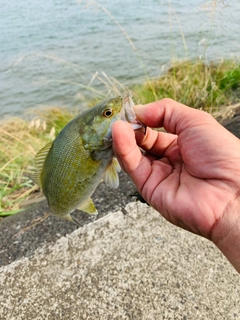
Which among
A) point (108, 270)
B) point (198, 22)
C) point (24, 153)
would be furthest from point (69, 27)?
point (108, 270)

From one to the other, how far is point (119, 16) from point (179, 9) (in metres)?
2.33

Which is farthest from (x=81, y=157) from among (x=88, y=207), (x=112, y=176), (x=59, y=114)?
(x=59, y=114)

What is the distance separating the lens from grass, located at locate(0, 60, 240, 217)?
4.43 metres

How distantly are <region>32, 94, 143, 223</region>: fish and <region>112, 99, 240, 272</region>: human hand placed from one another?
10cm

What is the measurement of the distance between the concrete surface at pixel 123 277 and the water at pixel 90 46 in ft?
15.2

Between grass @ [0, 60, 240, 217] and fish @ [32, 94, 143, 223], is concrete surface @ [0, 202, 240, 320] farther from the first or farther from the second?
grass @ [0, 60, 240, 217]

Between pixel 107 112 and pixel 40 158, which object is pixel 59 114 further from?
pixel 107 112

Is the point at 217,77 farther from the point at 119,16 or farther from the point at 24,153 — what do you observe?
the point at 119,16

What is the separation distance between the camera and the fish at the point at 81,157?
6.16 ft

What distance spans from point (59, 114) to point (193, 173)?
215 inches

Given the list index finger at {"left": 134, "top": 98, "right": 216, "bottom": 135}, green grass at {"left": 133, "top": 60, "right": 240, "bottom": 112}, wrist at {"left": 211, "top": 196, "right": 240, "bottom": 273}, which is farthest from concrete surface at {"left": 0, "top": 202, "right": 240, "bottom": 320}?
green grass at {"left": 133, "top": 60, "right": 240, "bottom": 112}

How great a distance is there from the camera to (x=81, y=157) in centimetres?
197

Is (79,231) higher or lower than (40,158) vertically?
lower

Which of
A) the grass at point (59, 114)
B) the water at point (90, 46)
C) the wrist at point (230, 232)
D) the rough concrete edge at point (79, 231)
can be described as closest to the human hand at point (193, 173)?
the wrist at point (230, 232)
